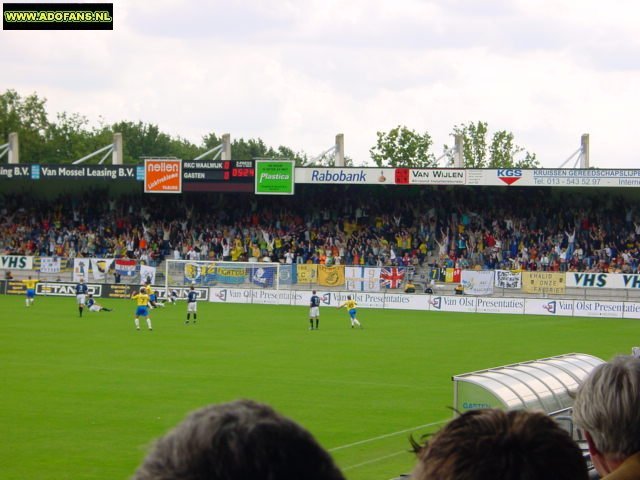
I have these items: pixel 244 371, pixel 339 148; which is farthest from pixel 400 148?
pixel 244 371

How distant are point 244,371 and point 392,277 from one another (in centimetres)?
2908

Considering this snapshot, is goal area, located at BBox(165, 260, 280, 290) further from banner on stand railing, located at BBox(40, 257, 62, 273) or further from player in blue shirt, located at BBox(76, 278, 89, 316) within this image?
player in blue shirt, located at BBox(76, 278, 89, 316)

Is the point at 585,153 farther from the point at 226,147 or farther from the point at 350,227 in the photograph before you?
→ the point at 226,147

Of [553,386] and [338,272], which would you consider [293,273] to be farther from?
[553,386]

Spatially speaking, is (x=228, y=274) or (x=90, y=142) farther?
(x=90, y=142)

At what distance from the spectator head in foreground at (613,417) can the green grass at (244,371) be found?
3828 millimetres

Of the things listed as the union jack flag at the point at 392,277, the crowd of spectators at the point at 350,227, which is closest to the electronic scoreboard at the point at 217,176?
the crowd of spectators at the point at 350,227

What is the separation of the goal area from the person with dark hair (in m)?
55.9

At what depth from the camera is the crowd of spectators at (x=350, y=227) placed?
6016 centimetres

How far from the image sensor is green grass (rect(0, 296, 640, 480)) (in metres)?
17.5

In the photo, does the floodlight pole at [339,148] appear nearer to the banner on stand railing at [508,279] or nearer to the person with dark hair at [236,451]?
the banner on stand railing at [508,279]

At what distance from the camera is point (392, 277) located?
56.8 metres

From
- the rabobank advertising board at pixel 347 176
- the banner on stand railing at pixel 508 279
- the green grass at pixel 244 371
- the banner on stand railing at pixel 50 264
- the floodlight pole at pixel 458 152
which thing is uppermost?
the floodlight pole at pixel 458 152

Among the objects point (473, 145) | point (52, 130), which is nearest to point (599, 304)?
point (473, 145)
